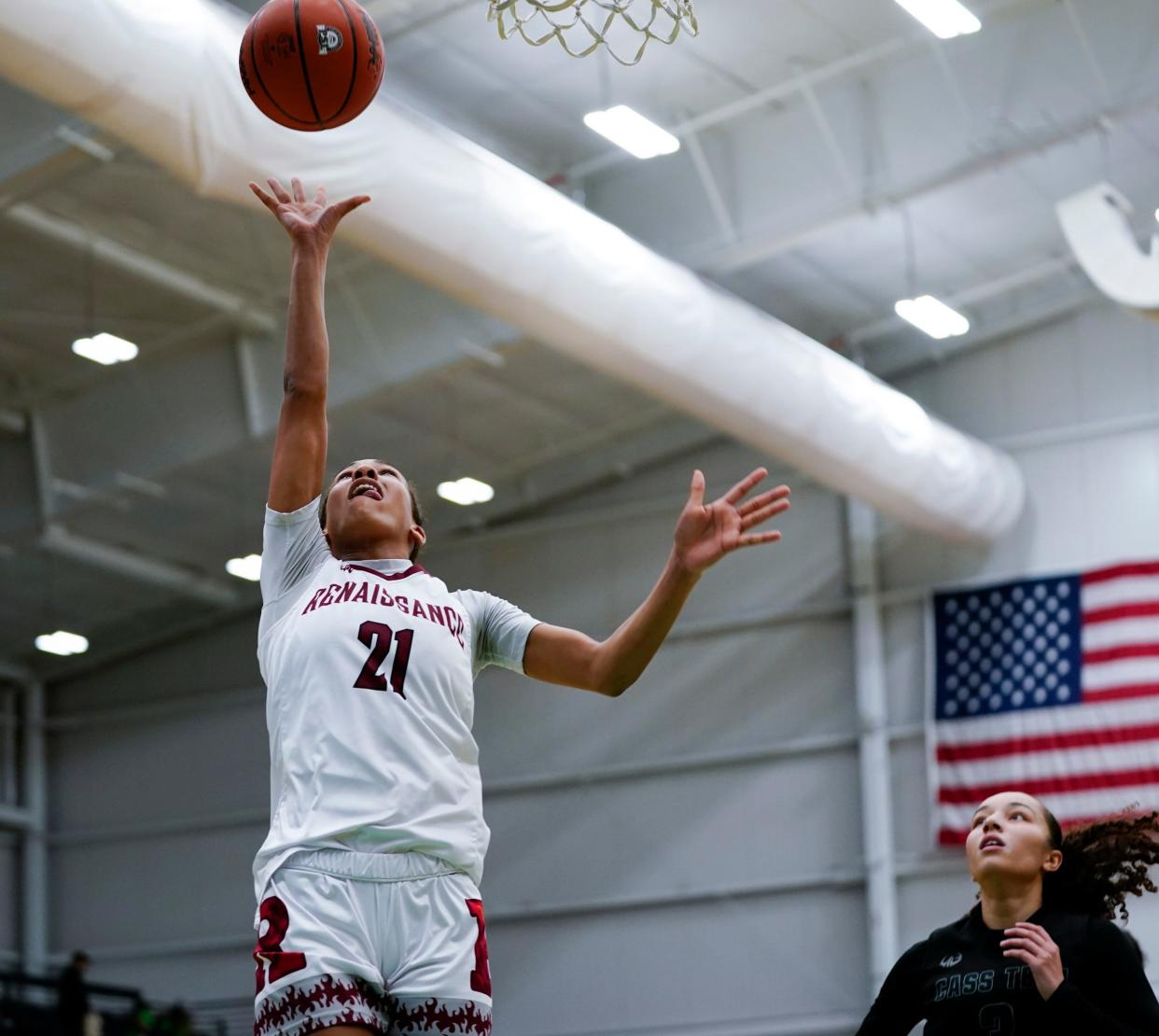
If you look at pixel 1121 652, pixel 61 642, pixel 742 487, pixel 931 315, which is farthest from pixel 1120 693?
pixel 742 487

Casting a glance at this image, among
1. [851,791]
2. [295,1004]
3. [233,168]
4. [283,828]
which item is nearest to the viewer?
[295,1004]

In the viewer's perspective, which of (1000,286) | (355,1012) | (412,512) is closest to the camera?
(355,1012)

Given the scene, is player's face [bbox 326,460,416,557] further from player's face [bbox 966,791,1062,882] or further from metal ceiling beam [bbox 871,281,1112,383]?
metal ceiling beam [bbox 871,281,1112,383]

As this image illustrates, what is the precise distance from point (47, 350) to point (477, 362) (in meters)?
4.25

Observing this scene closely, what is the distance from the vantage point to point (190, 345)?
739 inches

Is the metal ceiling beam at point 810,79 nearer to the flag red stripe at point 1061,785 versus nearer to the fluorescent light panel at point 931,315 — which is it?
the fluorescent light panel at point 931,315

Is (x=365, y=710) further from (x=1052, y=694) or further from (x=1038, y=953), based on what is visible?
(x=1052, y=694)

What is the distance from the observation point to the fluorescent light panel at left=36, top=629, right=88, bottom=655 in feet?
78.4

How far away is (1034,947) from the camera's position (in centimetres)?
523

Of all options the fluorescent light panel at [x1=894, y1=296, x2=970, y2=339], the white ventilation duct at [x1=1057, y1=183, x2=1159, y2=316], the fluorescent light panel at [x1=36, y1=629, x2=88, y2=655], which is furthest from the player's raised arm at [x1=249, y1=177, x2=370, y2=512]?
the fluorescent light panel at [x1=36, y1=629, x2=88, y2=655]

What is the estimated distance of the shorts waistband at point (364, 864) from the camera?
12.8ft

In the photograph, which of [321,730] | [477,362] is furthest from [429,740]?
[477,362]

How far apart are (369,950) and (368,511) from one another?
105 centimetres

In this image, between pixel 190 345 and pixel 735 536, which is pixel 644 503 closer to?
pixel 190 345
